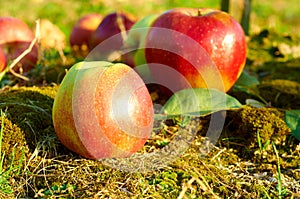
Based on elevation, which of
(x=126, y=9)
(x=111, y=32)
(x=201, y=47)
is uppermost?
(x=201, y=47)

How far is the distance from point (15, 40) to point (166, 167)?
4.80ft

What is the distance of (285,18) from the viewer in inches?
257

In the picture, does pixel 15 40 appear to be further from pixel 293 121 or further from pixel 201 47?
pixel 293 121

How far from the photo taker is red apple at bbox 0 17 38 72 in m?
2.80

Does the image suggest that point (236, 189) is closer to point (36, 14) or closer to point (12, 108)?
point (12, 108)

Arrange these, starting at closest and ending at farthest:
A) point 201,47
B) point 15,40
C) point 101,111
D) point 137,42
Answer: point 101,111
point 201,47
point 137,42
point 15,40

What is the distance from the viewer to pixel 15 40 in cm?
283

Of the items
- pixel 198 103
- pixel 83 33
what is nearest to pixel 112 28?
pixel 83 33

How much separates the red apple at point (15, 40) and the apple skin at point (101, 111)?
1125 mm

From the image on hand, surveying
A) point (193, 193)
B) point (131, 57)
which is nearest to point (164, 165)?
point (193, 193)

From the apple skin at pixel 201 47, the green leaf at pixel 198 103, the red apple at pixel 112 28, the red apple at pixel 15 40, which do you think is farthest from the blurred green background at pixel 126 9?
the green leaf at pixel 198 103

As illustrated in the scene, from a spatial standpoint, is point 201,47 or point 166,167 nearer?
point 166,167

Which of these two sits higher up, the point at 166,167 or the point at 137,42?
the point at 137,42

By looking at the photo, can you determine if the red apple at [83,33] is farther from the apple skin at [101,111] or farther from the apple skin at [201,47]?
the apple skin at [101,111]
